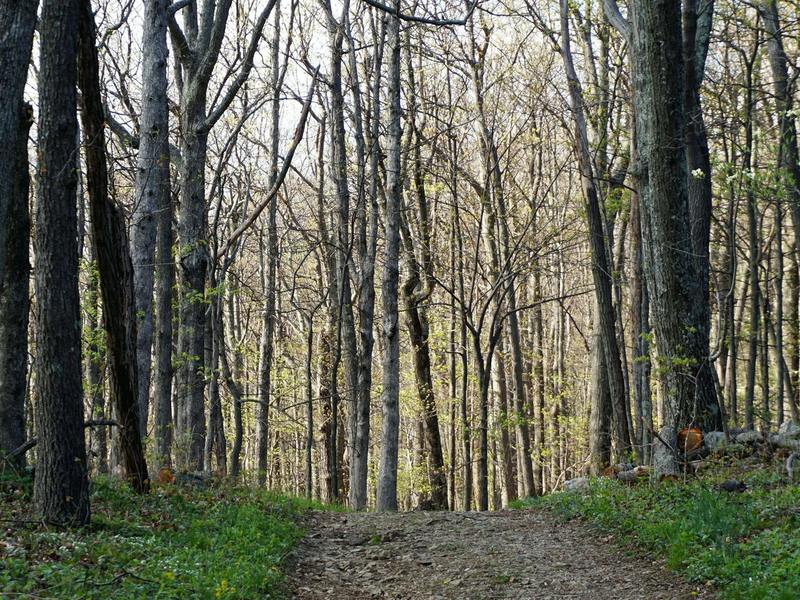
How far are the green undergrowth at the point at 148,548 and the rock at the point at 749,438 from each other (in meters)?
5.50

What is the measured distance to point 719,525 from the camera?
261 inches

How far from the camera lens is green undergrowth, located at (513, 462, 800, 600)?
18.2ft

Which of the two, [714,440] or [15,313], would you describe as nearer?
[15,313]

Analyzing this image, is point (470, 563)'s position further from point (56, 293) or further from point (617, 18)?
point (617, 18)

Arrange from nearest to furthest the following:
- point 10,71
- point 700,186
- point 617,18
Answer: point 10,71, point 617,18, point 700,186

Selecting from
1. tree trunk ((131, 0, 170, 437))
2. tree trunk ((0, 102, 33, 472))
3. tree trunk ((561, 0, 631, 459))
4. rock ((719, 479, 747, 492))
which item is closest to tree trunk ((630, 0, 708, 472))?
rock ((719, 479, 747, 492))

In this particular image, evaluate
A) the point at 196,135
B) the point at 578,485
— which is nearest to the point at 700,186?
the point at 578,485

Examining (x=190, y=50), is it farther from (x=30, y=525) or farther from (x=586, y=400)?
(x=586, y=400)

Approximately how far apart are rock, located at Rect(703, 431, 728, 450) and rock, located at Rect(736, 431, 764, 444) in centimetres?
27

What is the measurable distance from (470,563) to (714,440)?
3.60 metres

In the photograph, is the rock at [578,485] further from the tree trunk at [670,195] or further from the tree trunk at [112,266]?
the tree trunk at [112,266]

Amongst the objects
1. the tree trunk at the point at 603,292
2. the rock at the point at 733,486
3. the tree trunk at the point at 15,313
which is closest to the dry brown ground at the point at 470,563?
the rock at the point at 733,486

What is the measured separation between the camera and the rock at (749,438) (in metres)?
9.35

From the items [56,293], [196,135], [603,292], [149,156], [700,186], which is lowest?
[56,293]
